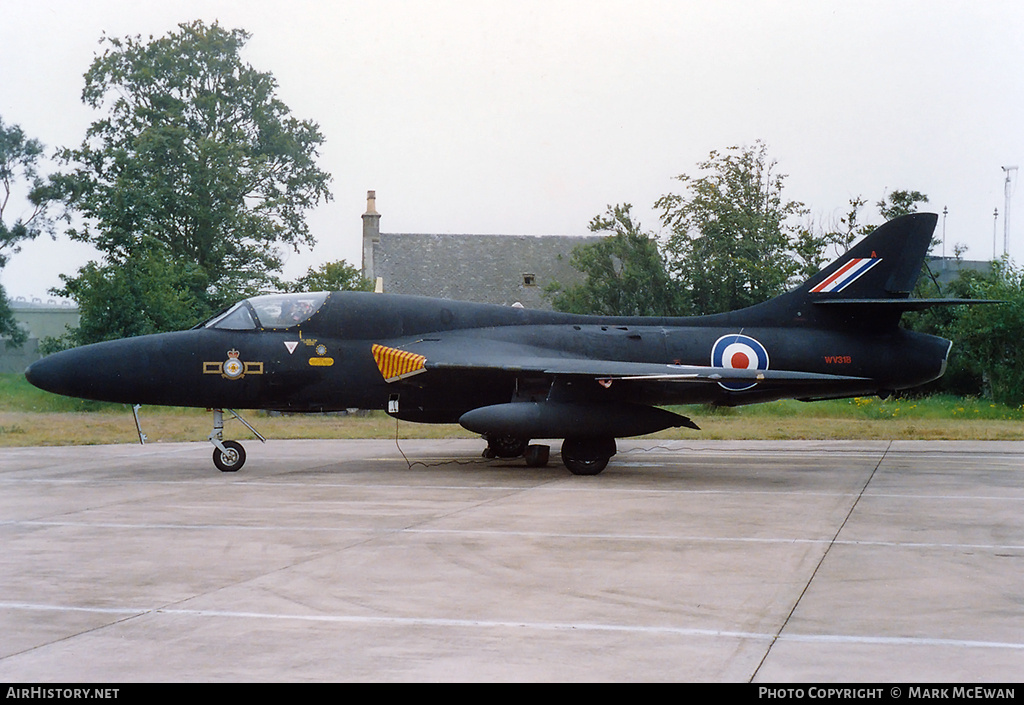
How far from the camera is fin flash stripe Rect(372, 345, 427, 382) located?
518 inches

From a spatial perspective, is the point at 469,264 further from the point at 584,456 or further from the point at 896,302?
the point at 584,456

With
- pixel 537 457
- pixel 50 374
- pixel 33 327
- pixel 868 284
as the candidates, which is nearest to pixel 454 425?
pixel 537 457

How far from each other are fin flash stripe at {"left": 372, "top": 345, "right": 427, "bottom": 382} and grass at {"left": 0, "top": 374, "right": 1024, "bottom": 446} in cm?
642

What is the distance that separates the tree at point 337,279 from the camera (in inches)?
1289

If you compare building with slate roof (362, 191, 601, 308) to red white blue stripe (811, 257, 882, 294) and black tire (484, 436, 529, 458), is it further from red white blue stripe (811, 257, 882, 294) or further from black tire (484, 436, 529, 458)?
red white blue stripe (811, 257, 882, 294)

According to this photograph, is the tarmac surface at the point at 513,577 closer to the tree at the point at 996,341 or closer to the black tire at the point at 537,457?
the black tire at the point at 537,457

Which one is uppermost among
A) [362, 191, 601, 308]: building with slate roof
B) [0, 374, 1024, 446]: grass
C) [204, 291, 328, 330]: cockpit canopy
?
[362, 191, 601, 308]: building with slate roof

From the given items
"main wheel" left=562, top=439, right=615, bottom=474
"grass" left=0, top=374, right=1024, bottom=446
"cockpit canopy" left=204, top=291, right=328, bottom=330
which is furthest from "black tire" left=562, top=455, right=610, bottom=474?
"grass" left=0, top=374, right=1024, bottom=446

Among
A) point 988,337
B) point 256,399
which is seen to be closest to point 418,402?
point 256,399

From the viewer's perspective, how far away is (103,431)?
2086cm

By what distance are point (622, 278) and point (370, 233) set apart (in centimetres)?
1449

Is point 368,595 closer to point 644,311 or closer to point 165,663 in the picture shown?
point 165,663

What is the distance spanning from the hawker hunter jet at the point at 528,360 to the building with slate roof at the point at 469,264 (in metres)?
24.7

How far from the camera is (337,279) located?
3328 centimetres
